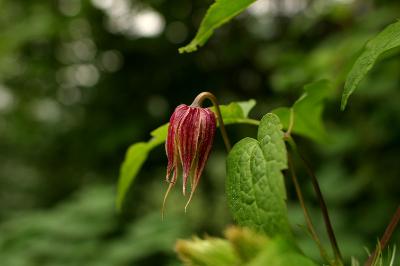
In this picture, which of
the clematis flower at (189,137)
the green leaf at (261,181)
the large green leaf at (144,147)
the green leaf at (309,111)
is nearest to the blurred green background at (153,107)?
the green leaf at (309,111)

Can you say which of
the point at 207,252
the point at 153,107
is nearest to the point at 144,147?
the point at 207,252

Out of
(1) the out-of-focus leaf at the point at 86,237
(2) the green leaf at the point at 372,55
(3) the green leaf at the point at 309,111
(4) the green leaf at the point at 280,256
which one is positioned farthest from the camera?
(1) the out-of-focus leaf at the point at 86,237

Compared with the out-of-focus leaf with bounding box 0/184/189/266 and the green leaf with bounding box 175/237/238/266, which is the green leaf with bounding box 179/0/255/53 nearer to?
the green leaf with bounding box 175/237/238/266

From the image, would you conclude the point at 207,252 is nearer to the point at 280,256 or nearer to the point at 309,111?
the point at 280,256

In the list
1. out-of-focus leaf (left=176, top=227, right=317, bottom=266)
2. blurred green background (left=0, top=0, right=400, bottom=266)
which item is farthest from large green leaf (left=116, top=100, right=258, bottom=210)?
blurred green background (left=0, top=0, right=400, bottom=266)

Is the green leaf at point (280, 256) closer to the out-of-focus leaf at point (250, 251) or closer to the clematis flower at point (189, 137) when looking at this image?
the out-of-focus leaf at point (250, 251)

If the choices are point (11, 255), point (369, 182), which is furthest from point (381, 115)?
point (11, 255)
